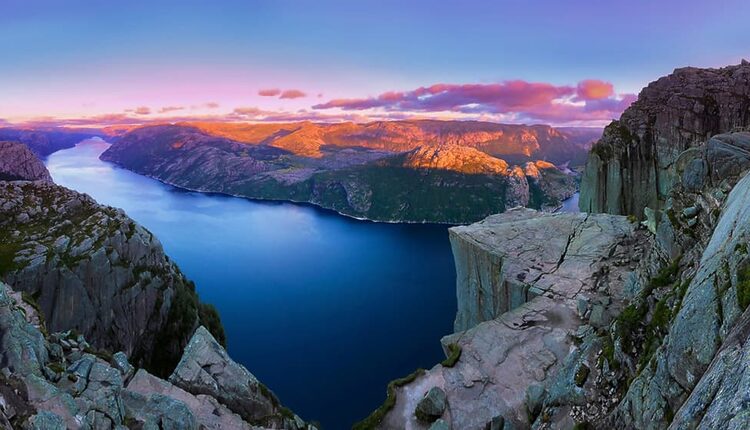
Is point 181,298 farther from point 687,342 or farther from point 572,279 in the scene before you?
point 687,342

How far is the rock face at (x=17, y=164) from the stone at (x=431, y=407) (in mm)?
124693

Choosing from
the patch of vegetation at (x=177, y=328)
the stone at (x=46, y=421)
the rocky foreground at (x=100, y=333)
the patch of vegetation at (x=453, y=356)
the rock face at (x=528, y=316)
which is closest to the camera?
the stone at (x=46, y=421)

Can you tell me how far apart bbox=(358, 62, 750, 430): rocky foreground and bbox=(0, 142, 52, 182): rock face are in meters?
123

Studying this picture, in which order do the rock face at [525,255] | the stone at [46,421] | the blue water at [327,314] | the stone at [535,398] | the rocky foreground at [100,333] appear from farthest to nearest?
1. the blue water at [327,314]
2. the rock face at [525,255]
3. the stone at [535,398]
4. the rocky foreground at [100,333]
5. the stone at [46,421]

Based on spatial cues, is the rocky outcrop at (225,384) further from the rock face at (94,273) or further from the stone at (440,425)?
the rock face at (94,273)

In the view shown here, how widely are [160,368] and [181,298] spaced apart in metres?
13.2

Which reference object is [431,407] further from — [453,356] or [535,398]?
[535,398]

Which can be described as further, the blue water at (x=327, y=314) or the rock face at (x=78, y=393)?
the blue water at (x=327, y=314)

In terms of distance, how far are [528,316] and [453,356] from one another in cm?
783

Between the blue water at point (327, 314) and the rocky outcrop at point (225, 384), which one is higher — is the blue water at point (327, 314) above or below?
below

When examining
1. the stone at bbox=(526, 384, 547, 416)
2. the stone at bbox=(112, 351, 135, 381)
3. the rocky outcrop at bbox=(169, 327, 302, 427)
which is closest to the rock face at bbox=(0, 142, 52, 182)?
the stone at bbox=(112, 351, 135, 381)

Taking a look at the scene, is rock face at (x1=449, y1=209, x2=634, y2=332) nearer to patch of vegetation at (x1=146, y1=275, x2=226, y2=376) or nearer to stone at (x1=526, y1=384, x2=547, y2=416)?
stone at (x1=526, y1=384, x2=547, y2=416)

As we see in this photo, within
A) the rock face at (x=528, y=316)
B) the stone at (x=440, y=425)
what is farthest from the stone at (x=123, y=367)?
the stone at (x=440, y=425)

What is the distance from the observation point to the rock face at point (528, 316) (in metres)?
24.7
